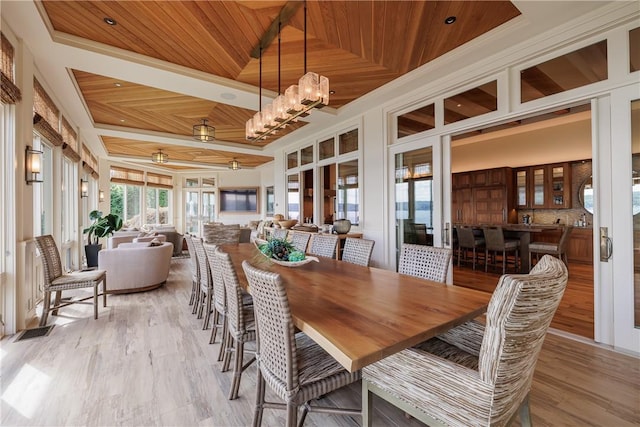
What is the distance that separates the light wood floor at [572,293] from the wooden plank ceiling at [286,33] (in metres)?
3.16

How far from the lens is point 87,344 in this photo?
9.03 ft

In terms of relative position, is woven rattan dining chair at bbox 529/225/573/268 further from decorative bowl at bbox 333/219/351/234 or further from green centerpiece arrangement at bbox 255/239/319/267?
green centerpiece arrangement at bbox 255/239/319/267

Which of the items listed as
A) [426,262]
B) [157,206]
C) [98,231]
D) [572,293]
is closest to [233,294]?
[426,262]

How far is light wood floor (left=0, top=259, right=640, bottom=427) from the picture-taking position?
69.7 inches

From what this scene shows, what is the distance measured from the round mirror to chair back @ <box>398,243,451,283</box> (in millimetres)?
6143

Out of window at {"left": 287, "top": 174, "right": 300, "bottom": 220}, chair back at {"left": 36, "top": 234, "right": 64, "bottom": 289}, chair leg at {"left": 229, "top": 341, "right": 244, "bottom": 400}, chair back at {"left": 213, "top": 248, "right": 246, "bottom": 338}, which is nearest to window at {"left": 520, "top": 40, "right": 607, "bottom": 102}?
chair back at {"left": 213, "top": 248, "right": 246, "bottom": 338}

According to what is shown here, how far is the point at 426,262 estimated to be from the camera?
Result: 2342mm

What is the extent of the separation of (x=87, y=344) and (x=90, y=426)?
1.36 m

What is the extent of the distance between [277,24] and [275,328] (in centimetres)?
264

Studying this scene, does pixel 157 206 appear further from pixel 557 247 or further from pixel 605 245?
pixel 605 245

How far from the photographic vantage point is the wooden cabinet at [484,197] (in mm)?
7059

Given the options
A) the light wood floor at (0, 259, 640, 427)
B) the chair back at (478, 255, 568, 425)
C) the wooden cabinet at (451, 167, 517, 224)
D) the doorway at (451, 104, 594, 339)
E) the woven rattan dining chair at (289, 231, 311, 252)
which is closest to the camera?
the chair back at (478, 255, 568, 425)

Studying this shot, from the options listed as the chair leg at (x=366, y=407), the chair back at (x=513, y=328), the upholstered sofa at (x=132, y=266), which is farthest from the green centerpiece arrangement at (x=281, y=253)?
the upholstered sofa at (x=132, y=266)

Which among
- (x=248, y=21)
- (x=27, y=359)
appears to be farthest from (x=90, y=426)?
(x=248, y=21)
